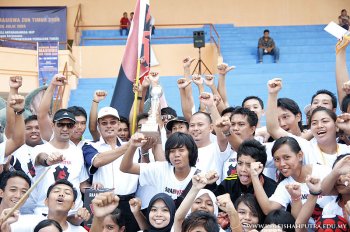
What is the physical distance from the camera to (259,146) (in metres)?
5.29

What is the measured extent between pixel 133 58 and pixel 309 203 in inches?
142

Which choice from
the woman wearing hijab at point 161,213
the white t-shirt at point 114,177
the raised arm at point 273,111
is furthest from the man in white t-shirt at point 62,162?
the raised arm at point 273,111

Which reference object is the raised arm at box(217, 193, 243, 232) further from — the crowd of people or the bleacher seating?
the bleacher seating

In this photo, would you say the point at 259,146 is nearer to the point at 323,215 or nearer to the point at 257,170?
the point at 257,170

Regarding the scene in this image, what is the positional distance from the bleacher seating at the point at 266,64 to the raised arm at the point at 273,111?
25.2 feet

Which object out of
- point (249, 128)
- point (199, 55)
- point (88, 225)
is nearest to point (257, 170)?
point (249, 128)

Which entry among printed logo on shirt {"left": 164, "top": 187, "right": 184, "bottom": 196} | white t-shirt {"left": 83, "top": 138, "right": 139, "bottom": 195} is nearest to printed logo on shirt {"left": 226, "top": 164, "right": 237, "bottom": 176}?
printed logo on shirt {"left": 164, "top": 187, "right": 184, "bottom": 196}

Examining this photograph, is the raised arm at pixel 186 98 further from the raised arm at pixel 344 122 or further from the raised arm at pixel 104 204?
the raised arm at pixel 104 204

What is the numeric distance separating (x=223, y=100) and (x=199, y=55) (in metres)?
9.99

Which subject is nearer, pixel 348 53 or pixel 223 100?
pixel 223 100

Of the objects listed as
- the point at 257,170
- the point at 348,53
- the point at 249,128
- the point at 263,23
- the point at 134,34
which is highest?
the point at 263,23

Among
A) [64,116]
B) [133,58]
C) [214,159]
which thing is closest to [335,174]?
[214,159]

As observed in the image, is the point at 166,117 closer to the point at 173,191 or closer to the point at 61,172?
the point at 61,172

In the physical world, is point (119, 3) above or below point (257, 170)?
above
